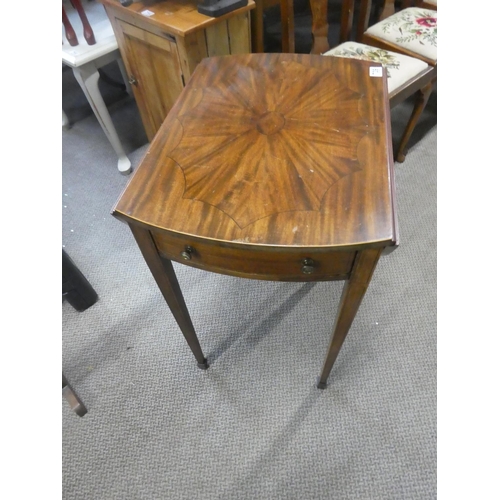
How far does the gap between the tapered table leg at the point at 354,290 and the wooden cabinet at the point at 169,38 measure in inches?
31.0

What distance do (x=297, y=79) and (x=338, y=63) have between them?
0.37 ft

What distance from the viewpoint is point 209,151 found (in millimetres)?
651

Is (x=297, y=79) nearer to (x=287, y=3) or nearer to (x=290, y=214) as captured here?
(x=290, y=214)

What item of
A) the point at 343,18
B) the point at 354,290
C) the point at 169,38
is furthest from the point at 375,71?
the point at 343,18

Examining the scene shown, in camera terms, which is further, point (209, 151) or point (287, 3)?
point (287, 3)

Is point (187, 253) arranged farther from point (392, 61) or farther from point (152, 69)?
point (392, 61)

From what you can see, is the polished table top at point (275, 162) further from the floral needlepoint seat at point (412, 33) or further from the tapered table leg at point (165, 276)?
the floral needlepoint seat at point (412, 33)

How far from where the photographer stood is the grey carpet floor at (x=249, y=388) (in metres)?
0.87

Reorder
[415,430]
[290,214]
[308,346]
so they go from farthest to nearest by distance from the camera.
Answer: [308,346] < [415,430] < [290,214]

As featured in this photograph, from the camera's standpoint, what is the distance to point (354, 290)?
0.63 m

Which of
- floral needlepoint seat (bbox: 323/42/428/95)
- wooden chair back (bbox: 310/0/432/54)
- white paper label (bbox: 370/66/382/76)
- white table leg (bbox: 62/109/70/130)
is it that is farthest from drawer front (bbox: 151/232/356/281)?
white table leg (bbox: 62/109/70/130)

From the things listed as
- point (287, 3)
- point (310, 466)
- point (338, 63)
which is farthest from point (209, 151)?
point (287, 3)

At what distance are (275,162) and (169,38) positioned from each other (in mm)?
665

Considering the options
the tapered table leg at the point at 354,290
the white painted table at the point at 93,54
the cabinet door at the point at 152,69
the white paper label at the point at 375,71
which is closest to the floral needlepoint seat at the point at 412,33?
the white paper label at the point at 375,71
